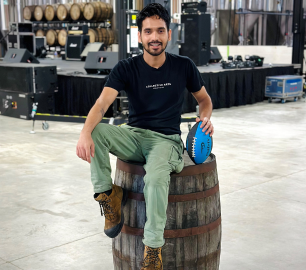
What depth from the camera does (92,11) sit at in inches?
693

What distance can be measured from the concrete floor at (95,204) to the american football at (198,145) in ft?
2.81

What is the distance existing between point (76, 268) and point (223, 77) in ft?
24.9

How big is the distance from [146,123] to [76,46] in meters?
13.6

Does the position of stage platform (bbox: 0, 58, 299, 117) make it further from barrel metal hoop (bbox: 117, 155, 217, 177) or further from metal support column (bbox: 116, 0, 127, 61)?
barrel metal hoop (bbox: 117, 155, 217, 177)

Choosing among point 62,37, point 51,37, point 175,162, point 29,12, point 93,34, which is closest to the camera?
Result: point 175,162

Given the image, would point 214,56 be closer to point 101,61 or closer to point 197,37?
point 197,37

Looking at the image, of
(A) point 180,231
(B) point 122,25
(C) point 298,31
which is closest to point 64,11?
(C) point 298,31

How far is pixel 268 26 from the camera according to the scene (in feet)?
51.9

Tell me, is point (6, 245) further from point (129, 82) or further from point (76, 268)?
point (129, 82)

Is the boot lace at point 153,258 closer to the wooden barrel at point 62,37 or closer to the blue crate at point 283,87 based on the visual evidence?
the blue crate at point 283,87

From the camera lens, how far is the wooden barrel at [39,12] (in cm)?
1931

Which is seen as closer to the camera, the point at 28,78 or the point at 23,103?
the point at 28,78

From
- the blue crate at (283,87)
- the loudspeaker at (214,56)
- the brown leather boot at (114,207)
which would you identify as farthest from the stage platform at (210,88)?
the brown leather boot at (114,207)

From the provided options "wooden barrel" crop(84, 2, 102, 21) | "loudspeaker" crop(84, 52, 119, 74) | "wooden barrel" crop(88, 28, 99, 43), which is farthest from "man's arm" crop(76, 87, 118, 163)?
"wooden barrel" crop(84, 2, 102, 21)
